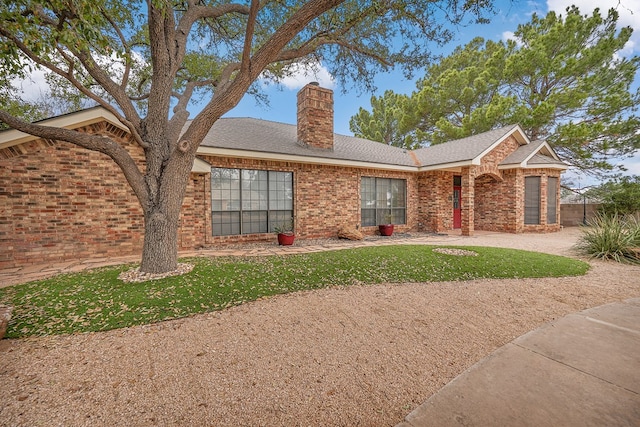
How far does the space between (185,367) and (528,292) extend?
510 cm

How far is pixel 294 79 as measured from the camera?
904 cm

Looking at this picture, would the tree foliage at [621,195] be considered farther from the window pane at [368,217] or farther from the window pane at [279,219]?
the window pane at [279,219]

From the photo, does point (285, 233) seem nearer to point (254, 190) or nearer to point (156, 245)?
point (254, 190)

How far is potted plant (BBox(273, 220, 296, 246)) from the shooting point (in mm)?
8234

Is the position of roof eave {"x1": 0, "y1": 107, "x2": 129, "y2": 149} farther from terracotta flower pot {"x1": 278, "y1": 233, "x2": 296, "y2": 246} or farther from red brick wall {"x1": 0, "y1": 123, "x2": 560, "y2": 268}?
terracotta flower pot {"x1": 278, "y1": 233, "x2": 296, "y2": 246}

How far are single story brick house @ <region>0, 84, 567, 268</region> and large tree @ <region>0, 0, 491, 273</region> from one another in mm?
1097

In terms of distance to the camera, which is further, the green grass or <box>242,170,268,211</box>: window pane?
<box>242,170,268,211</box>: window pane

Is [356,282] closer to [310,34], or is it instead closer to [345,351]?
[345,351]

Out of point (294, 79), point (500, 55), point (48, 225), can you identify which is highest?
point (500, 55)

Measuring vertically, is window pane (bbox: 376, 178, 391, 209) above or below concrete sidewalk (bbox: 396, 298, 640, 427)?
above

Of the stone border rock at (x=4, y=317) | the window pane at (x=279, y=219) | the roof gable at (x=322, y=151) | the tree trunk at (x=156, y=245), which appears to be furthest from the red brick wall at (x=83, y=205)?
the stone border rock at (x=4, y=317)

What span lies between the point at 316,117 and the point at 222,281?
806cm

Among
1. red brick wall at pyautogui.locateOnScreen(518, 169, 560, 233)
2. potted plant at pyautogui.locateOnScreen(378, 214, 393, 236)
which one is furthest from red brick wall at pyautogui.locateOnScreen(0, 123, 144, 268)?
red brick wall at pyautogui.locateOnScreen(518, 169, 560, 233)

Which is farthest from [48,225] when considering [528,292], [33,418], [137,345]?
[528,292]
